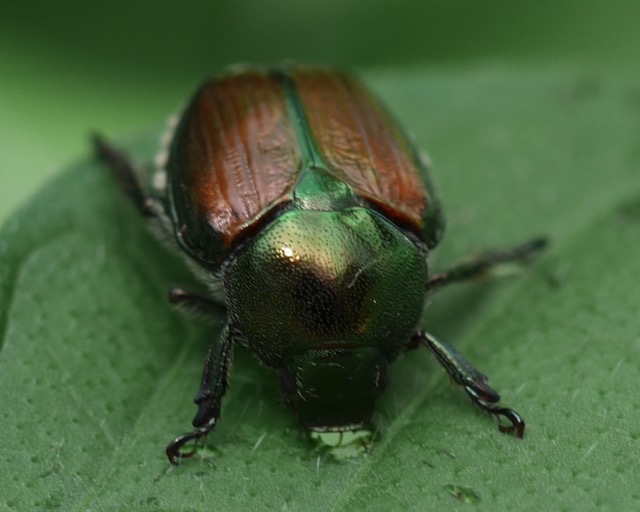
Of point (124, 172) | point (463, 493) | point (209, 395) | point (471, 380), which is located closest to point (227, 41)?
point (124, 172)

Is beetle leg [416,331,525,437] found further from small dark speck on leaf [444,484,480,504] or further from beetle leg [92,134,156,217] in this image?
beetle leg [92,134,156,217]

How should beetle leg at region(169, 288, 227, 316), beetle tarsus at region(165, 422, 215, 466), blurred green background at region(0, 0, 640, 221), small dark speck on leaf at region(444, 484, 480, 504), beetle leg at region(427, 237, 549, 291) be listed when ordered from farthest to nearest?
blurred green background at region(0, 0, 640, 221) → beetle leg at region(427, 237, 549, 291) → beetle leg at region(169, 288, 227, 316) → beetle tarsus at region(165, 422, 215, 466) → small dark speck on leaf at region(444, 484, 480, 504)

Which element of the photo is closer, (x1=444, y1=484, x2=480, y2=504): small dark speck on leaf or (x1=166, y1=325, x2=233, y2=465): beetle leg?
(x1=444, y1=484, x2=480, y2=504): small dark speck on leaf

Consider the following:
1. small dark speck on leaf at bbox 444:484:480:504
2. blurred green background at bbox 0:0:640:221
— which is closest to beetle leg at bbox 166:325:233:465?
small dark speck on leaf at bbox 444:484:480:504

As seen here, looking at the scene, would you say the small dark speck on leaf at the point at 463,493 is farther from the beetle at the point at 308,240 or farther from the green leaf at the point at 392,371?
the beetle at the point at 308,240

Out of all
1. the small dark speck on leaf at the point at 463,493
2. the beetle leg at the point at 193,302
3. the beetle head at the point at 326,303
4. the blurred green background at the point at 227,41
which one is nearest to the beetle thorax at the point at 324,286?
the beetle head at the point at 326,303

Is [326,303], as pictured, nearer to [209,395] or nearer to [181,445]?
[209,395]
